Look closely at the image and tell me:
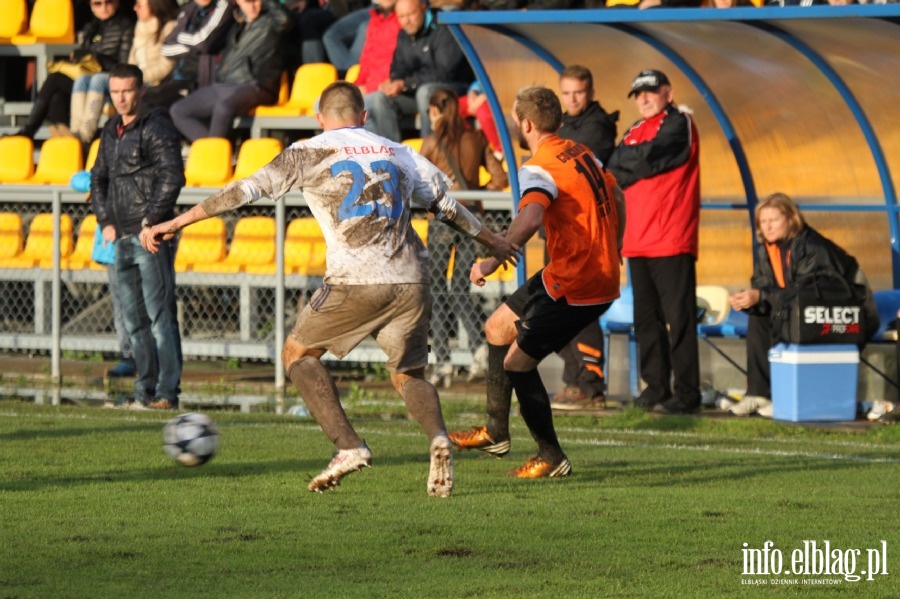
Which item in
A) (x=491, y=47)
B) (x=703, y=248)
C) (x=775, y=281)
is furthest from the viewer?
(x=703, y=248)

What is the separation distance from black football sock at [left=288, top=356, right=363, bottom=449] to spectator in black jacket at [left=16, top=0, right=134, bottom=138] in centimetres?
1216

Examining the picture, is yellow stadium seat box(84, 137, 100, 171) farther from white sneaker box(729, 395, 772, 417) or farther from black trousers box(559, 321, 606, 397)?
white sneaker box(729, 395, 772, 417)

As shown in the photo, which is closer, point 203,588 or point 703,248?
point 203,588

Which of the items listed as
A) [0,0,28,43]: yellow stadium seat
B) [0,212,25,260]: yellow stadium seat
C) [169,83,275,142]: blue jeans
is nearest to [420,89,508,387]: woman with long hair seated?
[169,83,275,142]: blue jeans

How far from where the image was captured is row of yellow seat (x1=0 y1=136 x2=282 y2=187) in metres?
17.1

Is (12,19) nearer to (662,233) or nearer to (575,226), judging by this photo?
(662,233)

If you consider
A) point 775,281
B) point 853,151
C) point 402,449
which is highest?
point 853,151

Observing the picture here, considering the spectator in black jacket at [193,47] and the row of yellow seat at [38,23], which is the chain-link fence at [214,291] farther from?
the row of yellow seat at [38,23]

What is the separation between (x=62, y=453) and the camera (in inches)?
398

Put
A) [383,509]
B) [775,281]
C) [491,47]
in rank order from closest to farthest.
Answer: [383,509]
[775,281]
[491,47]

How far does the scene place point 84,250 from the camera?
17031 mm

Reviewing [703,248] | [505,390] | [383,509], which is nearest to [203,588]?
[383,509]

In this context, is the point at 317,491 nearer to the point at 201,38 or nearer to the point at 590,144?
the point at 590,144

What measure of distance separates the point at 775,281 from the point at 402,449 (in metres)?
3.57
